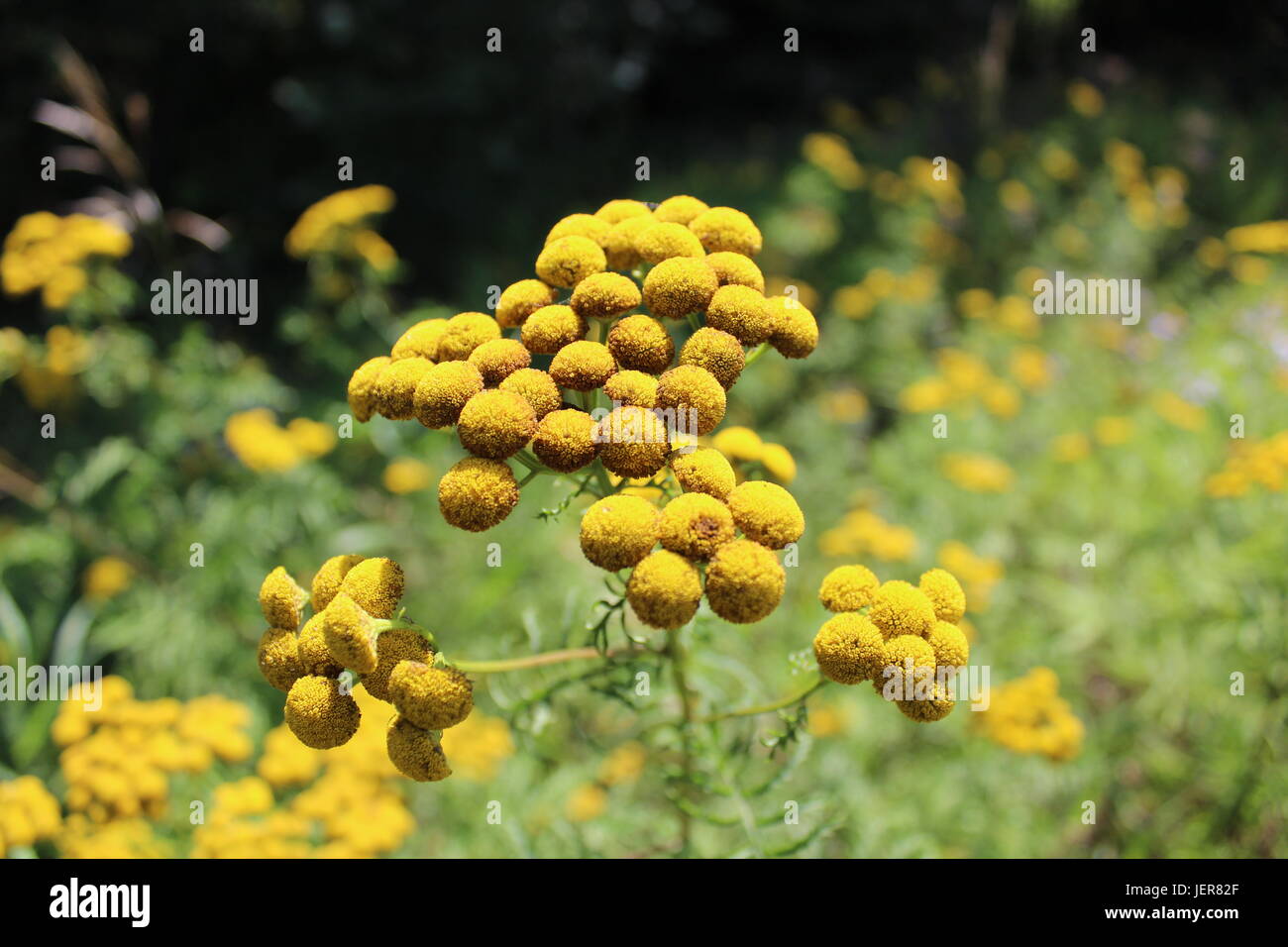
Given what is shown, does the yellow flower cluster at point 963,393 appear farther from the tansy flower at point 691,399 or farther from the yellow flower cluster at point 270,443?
the tansy flower at point 691,399

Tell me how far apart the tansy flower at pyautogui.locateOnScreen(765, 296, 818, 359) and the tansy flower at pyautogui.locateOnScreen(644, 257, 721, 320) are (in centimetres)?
13

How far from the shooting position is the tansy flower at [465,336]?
1.68 m

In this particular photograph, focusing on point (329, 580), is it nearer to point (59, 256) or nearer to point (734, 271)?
point (734, 271)

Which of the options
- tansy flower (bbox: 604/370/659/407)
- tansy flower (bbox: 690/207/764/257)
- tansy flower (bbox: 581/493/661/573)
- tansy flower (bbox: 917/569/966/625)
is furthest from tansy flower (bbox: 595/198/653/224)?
tansy flower (bbox: 917/569/966/625)

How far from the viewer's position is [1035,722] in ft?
9.53

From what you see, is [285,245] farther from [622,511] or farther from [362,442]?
[622,511]

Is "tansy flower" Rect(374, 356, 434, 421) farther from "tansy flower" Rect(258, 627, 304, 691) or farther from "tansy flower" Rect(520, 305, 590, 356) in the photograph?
"tansy flower" Rect(258, 627, 304, 691)

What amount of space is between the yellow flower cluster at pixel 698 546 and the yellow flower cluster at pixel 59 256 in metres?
3.56

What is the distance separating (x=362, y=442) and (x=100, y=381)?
135 cm

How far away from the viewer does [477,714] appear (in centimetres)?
370

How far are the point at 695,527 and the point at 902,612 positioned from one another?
421 millimetres

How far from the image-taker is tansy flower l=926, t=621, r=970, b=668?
A: 4.90 ft
